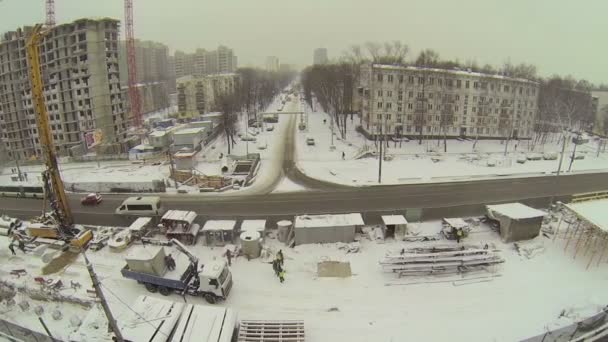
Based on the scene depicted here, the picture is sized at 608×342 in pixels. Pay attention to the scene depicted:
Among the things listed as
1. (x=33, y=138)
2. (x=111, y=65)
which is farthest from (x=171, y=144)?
(x=33, y=138)

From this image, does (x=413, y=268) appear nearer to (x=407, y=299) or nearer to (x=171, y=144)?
(x=407, y=299)

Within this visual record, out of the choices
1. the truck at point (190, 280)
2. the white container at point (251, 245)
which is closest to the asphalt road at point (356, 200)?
the white container at point (251, 245)

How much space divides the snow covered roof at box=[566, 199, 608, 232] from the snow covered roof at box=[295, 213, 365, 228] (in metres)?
13.6

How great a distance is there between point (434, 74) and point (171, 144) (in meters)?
42.0

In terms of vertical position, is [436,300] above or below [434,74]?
below

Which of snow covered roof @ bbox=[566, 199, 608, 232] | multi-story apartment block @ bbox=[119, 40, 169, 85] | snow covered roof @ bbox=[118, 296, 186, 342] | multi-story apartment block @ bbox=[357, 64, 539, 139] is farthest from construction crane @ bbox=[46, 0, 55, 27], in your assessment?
multi-story apartment block @ bbox=[119, 40, 169, 85]

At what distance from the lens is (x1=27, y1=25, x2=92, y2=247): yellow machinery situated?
21.2 meters

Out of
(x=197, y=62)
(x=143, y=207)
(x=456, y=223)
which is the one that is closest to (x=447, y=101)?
(x=456, y=223)

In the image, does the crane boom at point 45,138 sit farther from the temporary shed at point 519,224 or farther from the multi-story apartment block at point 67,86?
the temporary shed at point 519,224

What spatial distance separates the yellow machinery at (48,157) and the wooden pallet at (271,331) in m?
13.6

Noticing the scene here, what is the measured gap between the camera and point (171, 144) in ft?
155

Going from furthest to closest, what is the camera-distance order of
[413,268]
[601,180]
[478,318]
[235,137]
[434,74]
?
[235,137]
[434,74]
[601,180]
[413,268]
[478,318]

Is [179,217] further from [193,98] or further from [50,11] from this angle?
[193,98]

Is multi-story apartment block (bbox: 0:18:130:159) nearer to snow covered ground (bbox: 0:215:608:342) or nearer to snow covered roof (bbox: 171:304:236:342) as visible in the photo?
snow covered ground (bbox: 0:215:608:342)
